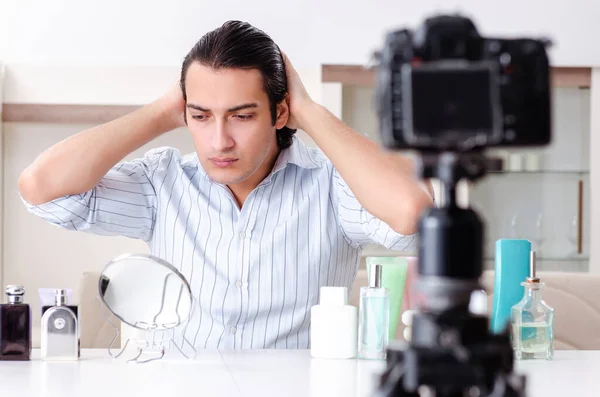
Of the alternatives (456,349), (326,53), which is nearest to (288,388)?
(456,349)

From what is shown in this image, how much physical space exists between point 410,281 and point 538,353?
0.28 m

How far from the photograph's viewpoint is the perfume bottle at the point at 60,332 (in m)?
1.33

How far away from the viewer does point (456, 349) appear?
44 centimetres

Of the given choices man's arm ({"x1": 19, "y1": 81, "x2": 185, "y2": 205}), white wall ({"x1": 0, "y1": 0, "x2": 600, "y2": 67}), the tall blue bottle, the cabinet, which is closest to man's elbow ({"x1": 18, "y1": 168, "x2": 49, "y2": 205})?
man's arm ({"x1": 19, "y1": 81, "x2": 185, "y2": 205})

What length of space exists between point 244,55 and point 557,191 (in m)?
1.98

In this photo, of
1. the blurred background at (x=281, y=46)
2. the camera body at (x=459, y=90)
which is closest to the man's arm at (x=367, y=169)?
the camera body at (x=459, y=90)

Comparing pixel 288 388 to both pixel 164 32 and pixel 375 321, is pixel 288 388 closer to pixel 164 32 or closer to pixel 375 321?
pixel 375 321

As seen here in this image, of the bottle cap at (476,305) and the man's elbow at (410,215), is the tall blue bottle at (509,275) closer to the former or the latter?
the man's elbow at (410,215)

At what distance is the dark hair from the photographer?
1641 mm

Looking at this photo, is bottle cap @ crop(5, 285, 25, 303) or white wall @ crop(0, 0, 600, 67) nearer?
bottle cap @ crop(5, 285, 25, 303)

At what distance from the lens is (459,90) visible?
430 millimetres

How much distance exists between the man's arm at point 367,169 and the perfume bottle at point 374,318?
0.66 feet

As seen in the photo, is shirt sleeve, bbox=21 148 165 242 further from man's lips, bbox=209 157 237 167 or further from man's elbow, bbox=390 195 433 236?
man's elbow, bbox=390 195 433 236

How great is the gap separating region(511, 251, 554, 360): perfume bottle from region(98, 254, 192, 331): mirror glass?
57cm
